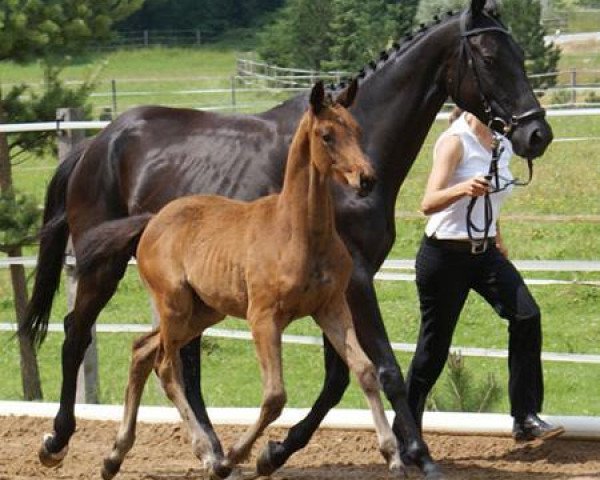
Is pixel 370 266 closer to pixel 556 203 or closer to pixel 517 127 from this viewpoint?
pixel 517 127

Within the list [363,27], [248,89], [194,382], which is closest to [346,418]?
[194,382]

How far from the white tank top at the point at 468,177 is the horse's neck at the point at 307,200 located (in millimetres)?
1081

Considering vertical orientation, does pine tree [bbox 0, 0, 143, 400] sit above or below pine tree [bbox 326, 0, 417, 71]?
above

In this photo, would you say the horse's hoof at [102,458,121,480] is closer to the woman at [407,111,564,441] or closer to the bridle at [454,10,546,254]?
the woman at [407,111,564,441]

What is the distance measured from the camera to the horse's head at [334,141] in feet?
15.2

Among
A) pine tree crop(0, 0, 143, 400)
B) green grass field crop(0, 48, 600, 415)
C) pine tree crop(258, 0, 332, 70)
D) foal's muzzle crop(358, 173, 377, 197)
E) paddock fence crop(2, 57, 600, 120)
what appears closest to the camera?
foal's muzzle crop(358, 173, 377, 197)

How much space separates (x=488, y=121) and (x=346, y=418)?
1813 mm

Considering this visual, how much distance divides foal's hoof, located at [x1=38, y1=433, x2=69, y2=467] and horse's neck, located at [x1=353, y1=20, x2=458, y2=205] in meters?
1.88

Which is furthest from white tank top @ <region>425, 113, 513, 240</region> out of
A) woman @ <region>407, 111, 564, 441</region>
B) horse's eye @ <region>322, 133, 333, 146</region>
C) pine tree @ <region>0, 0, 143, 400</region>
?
pine tree @ <region>0, 0, 143, 400</region>

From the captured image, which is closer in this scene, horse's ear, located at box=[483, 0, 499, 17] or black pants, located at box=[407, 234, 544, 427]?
horse's ear, located at box=[483, 0, 499, 17]

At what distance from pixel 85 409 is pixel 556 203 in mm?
10050

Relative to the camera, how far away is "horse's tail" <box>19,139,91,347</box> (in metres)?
6.92

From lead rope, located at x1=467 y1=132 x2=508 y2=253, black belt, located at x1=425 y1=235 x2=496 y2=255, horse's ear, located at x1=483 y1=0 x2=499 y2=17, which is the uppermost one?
horse's ear, located at x1=483 y1=0 x2=499 y2=17

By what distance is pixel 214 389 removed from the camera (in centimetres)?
1010
